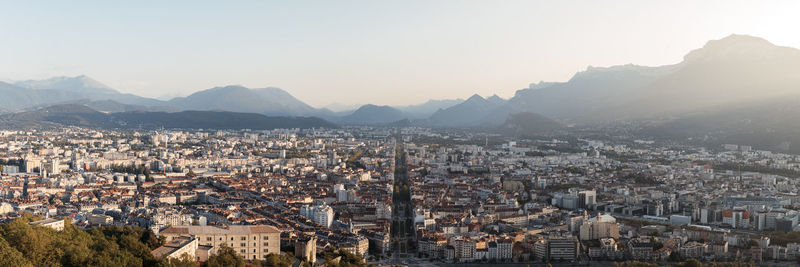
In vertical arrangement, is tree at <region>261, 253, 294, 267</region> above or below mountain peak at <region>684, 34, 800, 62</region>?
below

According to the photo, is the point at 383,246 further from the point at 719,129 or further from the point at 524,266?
the point at 719,129

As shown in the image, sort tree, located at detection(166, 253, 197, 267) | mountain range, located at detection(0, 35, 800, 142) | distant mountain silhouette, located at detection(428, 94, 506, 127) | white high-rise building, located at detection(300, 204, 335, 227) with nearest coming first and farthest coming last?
tree, located at detection(166, 253, 197, 267)
white high-rise building, located at detection(300, 204, 335, 227)
mountain range, located at detection(0, 35, 800, 142)
distant mountain silhouette, located at detection(428, 94, 506, 127)

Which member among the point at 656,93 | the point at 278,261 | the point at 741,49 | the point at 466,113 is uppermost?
the point at 741,49

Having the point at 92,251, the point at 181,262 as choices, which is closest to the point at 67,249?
the point at 92,251

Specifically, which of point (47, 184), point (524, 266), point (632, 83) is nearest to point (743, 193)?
point (524, 266)

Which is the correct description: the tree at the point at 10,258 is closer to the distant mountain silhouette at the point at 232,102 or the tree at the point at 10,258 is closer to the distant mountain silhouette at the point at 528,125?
the distant mountain silhouette at the point at 528,125

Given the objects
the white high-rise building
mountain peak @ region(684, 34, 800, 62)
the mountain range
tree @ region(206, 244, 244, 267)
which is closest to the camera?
tree @ region(206, 244, 244, 267)

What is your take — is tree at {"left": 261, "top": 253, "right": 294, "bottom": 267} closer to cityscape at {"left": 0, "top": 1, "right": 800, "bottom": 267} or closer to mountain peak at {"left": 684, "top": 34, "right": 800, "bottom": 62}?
cityscape at {"left": 0, "top": 1, "right": 800, "bottom": 267}

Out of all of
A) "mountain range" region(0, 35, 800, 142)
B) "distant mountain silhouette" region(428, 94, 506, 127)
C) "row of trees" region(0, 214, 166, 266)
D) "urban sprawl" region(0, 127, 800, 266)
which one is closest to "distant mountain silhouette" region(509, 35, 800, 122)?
"mountain range" region(0, 35, 800, 142)

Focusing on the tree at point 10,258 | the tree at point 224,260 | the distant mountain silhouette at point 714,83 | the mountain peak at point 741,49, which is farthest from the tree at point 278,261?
the mountain peak at point 741,49

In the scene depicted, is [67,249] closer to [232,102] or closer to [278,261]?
[278,261]

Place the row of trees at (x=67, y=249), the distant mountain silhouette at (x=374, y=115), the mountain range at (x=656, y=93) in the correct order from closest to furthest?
the row of trees at (x=67, y=249) → the mountain range at (x=656, y=93) → the distant mountain silhouette at (x=374, y=115)

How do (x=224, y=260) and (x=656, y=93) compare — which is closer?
(x=224, y=260)
